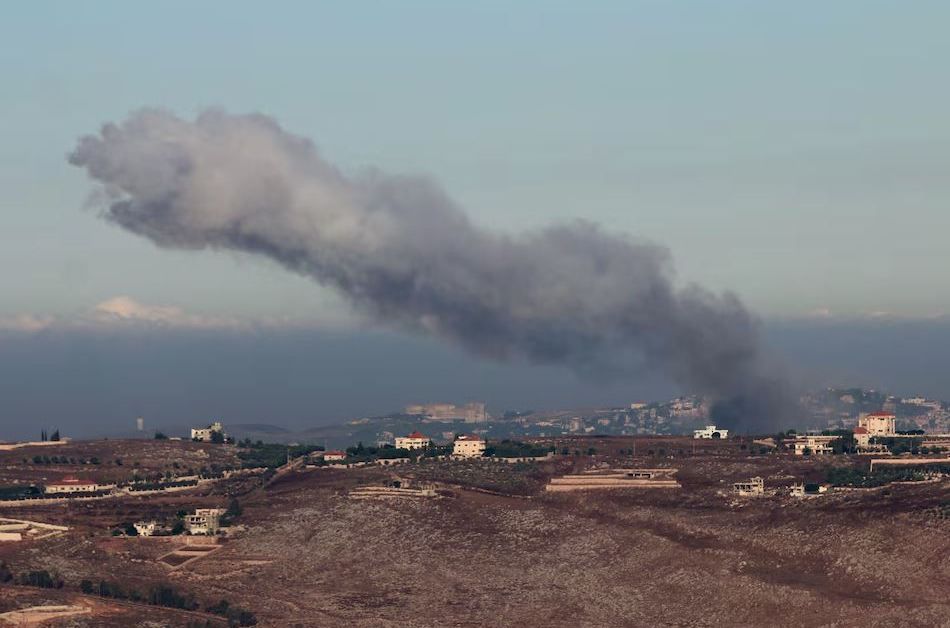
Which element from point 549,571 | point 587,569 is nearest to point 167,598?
point 549,571

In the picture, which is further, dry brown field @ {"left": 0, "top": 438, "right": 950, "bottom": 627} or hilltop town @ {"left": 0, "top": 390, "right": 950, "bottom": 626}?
hilltop town @ {"left": 0, "top": 390, "right": 950, "bottom": 626}

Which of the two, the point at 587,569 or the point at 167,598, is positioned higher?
the point at 587,569

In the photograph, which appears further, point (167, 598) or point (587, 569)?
point (587, 569)

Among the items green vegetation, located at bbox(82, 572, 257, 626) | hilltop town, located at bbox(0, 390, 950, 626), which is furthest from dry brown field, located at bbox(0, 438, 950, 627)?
green vegetation, located at bbox(82, 572, 257, 626)

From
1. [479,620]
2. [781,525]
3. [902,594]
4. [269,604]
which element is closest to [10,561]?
[269,604]

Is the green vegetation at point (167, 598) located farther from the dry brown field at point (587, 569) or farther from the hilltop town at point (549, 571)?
the dry brown field at point (587, 569)

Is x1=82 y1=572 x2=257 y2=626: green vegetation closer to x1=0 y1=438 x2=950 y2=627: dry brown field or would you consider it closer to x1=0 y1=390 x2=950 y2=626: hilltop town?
x1=0 y1=390 x2=950 y2=626: hilltop town

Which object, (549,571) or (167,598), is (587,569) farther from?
(167,598)

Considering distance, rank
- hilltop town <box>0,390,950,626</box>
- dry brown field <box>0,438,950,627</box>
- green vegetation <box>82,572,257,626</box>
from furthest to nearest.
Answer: green vegetation <box>82,572,257,626</box> → hilltop town <box>0,390,950,626</box> → dry brown field <box>0,438,950,627</box>

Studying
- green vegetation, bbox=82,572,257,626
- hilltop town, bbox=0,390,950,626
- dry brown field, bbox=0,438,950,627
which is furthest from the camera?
green vegetation, bbox=82,572,257,626

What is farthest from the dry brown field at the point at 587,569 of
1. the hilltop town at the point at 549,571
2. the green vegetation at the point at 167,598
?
the green vegetation at the point at 167,598

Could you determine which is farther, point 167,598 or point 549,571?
point 549,571

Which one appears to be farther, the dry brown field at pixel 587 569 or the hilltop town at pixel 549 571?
the hilltop town at pixel 549 571
